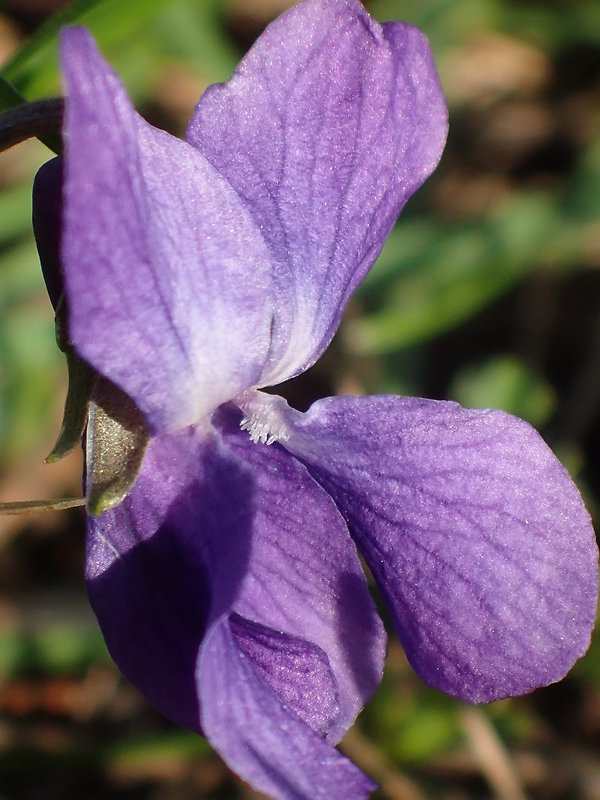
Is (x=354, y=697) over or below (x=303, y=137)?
below

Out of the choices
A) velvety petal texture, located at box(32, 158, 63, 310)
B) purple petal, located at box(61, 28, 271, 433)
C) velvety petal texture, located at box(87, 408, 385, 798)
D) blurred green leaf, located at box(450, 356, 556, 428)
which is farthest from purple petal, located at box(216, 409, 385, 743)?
blurred green leaf, located at box(450, 356, 556, 428)

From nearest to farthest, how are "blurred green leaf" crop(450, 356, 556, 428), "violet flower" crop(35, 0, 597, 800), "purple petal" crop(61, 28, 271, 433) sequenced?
1. "purple petal" crop(61, 28, 271, 433)
2. "violet flower" crop(35, 0, 597, 800)
3. "blurred green leaf" crop(450, 356, 556, 428)

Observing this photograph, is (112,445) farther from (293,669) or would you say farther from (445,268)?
(445,268)

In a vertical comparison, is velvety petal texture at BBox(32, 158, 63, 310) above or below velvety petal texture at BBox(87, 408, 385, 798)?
above

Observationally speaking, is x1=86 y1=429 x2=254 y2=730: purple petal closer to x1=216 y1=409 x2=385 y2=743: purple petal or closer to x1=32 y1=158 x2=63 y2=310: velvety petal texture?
x1=216 y1=409 x2=385 y2=743: purple petal

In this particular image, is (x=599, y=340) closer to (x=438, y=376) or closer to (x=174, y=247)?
(x=438, y=376)

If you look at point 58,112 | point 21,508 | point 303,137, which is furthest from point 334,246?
point 21,508
